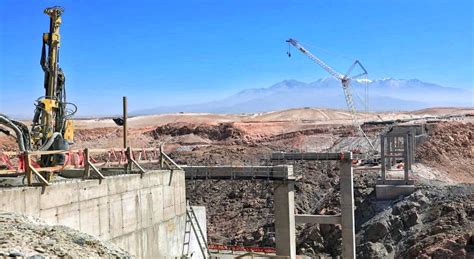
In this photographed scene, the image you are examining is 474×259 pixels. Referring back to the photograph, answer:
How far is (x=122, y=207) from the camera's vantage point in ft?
47.8

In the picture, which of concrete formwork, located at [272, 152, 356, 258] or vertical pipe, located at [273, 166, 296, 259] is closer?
vertical pipe, located at [273, 166, 296, 259]

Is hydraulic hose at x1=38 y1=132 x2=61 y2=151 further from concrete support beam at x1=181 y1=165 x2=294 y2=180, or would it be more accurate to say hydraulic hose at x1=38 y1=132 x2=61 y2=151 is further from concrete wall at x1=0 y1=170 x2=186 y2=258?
concrete support beam at x1=181 y1=165 x2=294 y2=180

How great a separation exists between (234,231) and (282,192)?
13.3m

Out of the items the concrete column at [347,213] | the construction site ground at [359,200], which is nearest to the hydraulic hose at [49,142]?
the concrete column at [347,213]

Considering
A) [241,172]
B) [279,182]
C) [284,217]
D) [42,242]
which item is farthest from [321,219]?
[42,242]

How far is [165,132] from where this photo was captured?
83.4m

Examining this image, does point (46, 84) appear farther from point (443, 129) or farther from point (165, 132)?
point (165, 132)

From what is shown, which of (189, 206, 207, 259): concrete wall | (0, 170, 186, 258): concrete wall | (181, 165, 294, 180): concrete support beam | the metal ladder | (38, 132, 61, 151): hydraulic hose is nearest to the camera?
(0, 170, 186, 258): concrete wall

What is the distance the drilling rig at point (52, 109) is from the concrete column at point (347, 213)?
19.3 m

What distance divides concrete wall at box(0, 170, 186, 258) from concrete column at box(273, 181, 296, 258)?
423 inches

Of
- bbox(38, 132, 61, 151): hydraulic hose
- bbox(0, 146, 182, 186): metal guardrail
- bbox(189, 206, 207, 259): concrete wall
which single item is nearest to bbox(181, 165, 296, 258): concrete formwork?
bbox(189, 206, 207, 259): concrete wall

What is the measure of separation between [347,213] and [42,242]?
25665 millimetres

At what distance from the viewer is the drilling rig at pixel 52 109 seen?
16.8 metres

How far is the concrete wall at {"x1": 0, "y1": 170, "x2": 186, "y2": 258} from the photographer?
461 inches
